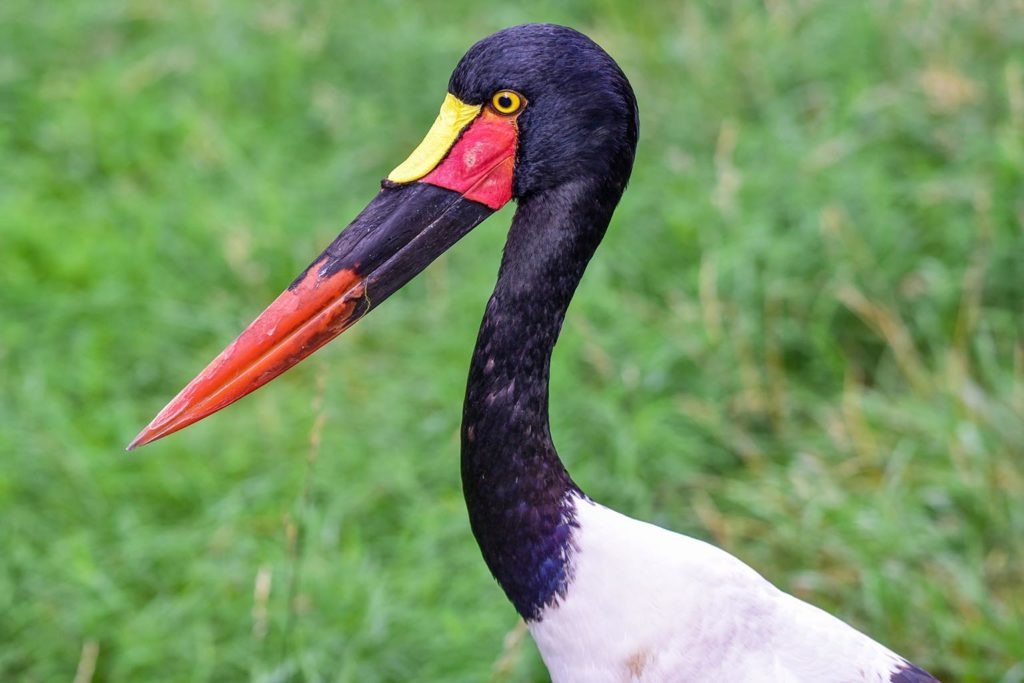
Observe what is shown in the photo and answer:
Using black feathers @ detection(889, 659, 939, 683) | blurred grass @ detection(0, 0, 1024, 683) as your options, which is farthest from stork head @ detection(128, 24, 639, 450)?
black feathers @ detection(889, 659, 939, 683)

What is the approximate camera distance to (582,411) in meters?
3.48

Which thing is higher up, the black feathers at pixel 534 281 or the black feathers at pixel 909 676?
the black feathers at pixel 534 281

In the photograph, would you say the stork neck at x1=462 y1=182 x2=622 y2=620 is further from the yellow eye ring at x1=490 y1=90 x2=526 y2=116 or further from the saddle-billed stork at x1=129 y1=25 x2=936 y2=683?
the yellow eye ring at x1=490 y1=90 x2=526 y2=116

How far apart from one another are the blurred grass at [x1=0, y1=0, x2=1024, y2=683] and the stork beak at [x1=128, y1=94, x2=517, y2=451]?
1.31ft

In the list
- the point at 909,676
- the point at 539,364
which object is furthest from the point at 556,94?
the point at 909,676

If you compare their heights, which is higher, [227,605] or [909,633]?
[227,605]

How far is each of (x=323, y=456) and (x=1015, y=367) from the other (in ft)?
5.90

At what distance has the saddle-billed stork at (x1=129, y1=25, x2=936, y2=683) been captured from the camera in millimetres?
1973

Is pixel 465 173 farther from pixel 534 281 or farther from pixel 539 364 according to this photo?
pixel 539 364

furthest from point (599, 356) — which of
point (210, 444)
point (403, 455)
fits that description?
point (210, 444)

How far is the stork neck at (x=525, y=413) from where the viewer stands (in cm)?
199

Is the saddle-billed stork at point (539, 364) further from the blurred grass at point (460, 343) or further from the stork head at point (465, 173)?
the blurred grass at point (460, 343)

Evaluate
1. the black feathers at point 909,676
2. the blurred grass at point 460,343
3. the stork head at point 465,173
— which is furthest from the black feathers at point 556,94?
the black feathers at point 909,676

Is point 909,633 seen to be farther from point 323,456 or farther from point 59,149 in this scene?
point 59,149
